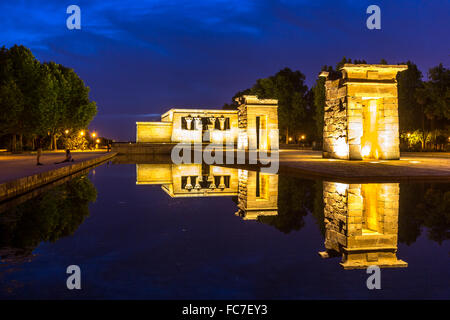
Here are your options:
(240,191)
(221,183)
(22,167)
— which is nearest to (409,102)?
(221,183)

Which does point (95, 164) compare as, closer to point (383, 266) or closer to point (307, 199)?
point (307, 199)

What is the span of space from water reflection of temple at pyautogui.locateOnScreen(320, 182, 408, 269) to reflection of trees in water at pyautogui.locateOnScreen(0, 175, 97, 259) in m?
4.46

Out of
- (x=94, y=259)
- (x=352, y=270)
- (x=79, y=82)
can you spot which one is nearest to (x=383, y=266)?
(x=352, y=270)

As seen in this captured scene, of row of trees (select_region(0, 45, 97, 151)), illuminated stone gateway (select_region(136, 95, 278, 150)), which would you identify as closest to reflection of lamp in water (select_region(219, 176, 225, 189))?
row of trees (select_region(0, 45, 97, 151))

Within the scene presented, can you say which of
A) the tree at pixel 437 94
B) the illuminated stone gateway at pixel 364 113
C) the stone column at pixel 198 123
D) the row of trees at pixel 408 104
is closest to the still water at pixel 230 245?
the illuminated stone gateway at pixel 364 113

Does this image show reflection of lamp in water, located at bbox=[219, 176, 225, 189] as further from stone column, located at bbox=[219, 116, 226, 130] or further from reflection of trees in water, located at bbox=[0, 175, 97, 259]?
stone column, located at bbox=[219, 116, 226, 130]

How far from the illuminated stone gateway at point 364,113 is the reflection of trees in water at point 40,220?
50.6ft

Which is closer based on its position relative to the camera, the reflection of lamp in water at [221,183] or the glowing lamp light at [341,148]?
the reflection of lamp in water at [221,183]

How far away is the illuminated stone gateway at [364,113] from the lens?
69.7 feet

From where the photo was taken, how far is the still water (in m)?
3.96

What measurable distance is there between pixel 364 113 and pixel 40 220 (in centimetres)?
2092

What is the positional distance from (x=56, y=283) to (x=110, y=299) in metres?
0.84

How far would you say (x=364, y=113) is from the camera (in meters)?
23.6

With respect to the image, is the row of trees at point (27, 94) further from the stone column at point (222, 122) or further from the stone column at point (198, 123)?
the stone column at point (222, 122)
